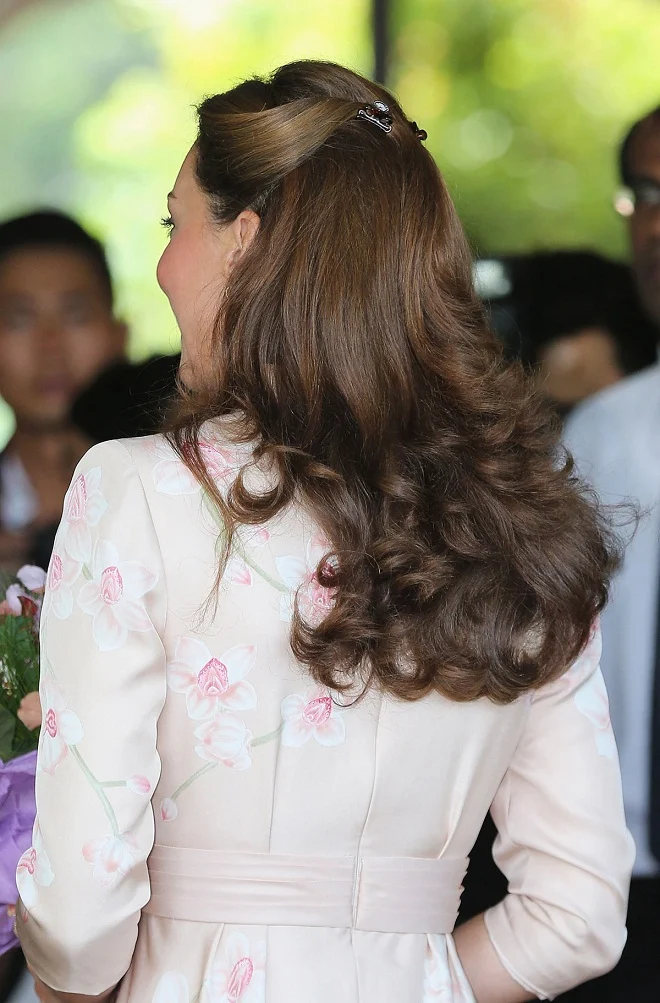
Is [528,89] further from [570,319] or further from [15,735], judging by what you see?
[15,735]

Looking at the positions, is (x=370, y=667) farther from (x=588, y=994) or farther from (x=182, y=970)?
(x=588, y=994)

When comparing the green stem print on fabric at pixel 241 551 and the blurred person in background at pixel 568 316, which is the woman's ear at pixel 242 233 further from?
the blurred person in background at pixel 568 316

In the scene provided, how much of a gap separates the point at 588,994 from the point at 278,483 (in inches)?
66.9

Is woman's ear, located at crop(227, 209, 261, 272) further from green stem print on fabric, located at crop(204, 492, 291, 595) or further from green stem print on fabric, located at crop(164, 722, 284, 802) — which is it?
green stem print on fabric, located at crop(164, 722, 284, 802)

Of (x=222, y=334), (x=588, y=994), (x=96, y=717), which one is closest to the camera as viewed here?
(x=96, y=717)

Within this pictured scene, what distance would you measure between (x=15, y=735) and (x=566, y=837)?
603 millimetres

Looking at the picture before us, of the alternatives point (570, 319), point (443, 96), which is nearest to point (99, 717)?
point (570, 319)

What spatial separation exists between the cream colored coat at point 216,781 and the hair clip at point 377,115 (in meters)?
0.34

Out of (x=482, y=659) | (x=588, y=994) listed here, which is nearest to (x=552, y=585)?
(x=482, y=659)

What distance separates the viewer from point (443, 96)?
2611mm

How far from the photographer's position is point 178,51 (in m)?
2.62

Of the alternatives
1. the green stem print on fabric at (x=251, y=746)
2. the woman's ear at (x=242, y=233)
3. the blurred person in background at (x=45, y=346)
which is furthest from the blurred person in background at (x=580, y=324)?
the green stem print on fabric at (x=251, y=746)

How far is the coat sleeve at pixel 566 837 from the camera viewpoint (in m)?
1.29

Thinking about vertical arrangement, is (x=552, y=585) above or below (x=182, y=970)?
above
